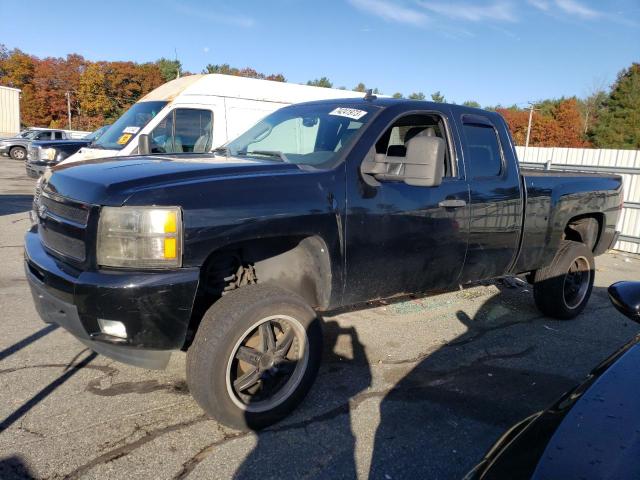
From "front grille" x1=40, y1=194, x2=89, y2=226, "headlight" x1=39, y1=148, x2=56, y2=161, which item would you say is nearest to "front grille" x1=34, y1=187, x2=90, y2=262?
"front grille" x1=40, y1=194, x2=89, y2=226

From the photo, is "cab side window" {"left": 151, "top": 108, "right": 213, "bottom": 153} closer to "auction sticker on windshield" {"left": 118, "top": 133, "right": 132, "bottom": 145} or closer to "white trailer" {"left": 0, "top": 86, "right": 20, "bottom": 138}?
"auction sticker on windshield" {"left": 118, "top": 133, "right": 132, "bottom": 145}

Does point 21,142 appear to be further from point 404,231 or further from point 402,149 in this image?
point 404,231

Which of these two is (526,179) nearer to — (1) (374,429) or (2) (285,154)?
(2) (285,154)

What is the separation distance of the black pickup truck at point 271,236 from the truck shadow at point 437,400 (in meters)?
0.34

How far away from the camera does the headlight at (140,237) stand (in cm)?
258

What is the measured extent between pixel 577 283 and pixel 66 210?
16.9 feet

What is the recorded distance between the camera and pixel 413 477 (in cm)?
263

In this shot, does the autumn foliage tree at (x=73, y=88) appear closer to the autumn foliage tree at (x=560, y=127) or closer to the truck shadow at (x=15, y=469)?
the autumn foliage tree at (x=560, y=127)

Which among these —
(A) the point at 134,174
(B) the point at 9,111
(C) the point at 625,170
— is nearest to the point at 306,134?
(A) the point at 134,174

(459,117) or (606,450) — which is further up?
(459,117)

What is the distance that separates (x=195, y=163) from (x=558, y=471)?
2.63 m

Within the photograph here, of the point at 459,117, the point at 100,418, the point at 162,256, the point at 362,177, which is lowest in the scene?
the point at 100,418

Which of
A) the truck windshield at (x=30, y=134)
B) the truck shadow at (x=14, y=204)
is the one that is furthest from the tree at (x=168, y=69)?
the truck shadow at (x=14, y=204)

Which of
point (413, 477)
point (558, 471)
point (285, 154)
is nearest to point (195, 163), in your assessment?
point (285, 154)
